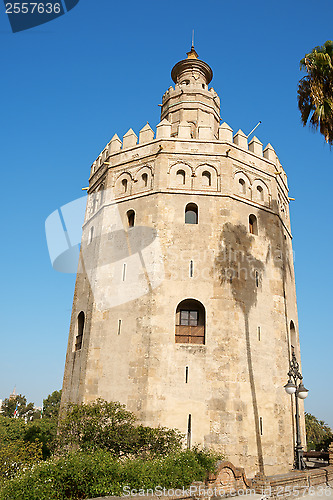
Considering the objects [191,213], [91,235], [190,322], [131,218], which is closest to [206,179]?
[191,213]

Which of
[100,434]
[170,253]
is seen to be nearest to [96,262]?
[170,253]

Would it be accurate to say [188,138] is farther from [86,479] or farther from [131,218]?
[86,479]

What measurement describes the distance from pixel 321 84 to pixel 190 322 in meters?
10.3

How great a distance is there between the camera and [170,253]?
18281mm

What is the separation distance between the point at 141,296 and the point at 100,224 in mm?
5164

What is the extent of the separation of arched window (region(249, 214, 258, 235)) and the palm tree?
6711 mm

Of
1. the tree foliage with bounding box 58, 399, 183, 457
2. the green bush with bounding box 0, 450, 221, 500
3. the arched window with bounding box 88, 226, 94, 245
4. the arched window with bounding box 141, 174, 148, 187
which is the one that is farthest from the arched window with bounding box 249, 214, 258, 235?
the green bush with bounding box 0, 450, 221, 500

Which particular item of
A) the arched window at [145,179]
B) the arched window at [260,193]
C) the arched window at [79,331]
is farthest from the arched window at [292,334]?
the arched window at [79,331]

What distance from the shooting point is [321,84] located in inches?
549

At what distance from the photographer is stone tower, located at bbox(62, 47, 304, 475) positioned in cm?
1617

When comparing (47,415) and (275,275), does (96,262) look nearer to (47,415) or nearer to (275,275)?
(275,275)

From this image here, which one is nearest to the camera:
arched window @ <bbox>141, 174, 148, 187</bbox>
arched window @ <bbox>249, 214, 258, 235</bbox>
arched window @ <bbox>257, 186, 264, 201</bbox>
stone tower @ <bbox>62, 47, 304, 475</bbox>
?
stone tower @ <bbox>62, 47, 304, 475</bbox>

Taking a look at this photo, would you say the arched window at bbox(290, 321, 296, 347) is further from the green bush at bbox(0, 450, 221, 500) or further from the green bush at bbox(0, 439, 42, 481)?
the green bush at bbox(0, 439, 42, 481)

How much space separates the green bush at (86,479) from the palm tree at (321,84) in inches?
447
